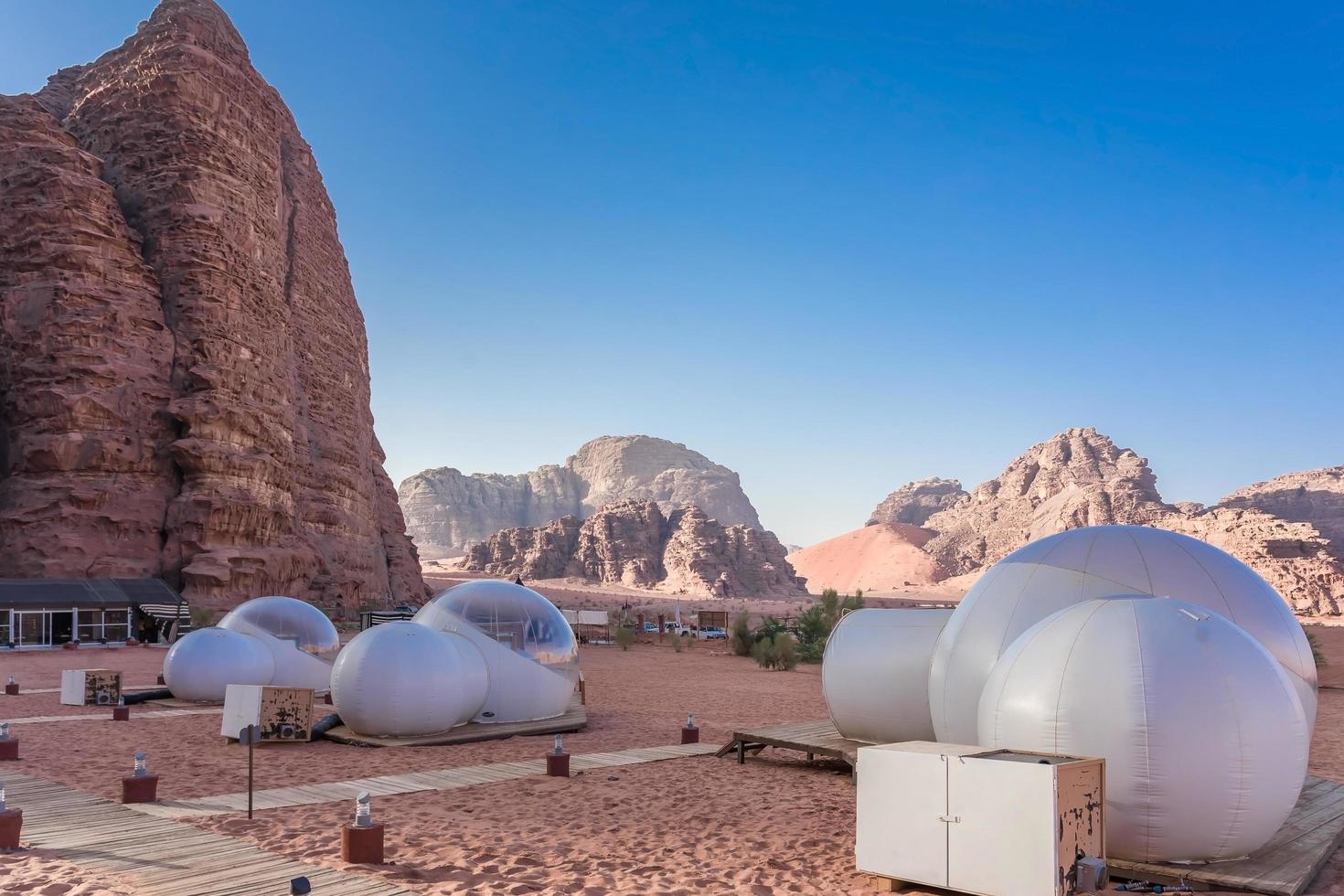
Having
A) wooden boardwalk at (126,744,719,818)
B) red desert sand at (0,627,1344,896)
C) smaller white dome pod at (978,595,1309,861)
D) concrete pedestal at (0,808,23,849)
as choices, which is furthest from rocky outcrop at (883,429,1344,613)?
concrete pedestal at (0,808,23,849)

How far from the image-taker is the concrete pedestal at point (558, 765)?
461 inches

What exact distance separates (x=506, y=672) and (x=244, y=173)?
46176 mm

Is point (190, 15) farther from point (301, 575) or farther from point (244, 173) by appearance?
point (301, 575)

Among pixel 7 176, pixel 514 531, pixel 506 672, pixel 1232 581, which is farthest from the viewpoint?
pixel 514 531

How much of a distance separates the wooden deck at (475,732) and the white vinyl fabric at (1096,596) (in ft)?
26.2

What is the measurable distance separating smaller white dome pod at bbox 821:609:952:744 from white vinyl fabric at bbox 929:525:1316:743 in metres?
1.77

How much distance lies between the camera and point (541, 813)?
9750 mm

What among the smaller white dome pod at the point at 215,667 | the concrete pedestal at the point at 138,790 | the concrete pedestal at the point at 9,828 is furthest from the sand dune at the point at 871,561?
the concrete pedestal at the point at 9,828

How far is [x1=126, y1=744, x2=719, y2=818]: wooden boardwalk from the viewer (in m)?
9.66

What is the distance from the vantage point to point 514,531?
125 metres

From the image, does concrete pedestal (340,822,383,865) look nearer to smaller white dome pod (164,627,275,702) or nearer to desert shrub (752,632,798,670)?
smaller white dome pod (164,627,275,702)

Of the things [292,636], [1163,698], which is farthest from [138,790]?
[292,636]

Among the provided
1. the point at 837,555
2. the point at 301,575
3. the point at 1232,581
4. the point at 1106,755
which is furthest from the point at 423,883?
the point at 837,555

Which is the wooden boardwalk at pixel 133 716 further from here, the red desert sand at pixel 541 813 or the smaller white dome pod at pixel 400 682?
the smaller white dome pod at pixel 400 682
